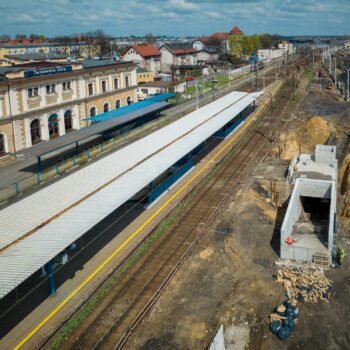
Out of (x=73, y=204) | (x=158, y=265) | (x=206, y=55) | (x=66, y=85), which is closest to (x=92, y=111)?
(x=66, y=85)

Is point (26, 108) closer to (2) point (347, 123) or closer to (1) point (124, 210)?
(1) point (124, 210)

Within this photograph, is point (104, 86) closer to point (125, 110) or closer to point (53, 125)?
point (125, 110)

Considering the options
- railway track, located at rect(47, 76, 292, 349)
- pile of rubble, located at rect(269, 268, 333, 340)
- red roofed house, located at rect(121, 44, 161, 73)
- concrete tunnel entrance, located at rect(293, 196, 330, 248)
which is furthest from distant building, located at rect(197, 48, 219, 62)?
pile of rubble, located at rect(269, 268, 333, 340)

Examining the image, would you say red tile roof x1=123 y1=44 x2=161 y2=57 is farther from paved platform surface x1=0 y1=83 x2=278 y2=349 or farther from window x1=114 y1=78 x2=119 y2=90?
paved platform surface x1=0 y1=83 x2=278 y2=349

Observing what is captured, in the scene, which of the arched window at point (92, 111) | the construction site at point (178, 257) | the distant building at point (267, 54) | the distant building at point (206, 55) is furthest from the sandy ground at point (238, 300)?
the distant building at point (267, 54)

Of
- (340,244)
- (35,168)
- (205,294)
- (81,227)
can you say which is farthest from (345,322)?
(35,168)

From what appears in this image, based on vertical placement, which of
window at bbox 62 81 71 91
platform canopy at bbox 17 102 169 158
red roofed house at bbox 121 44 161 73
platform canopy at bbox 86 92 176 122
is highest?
red roofed house at bbox 121 44 161 73
